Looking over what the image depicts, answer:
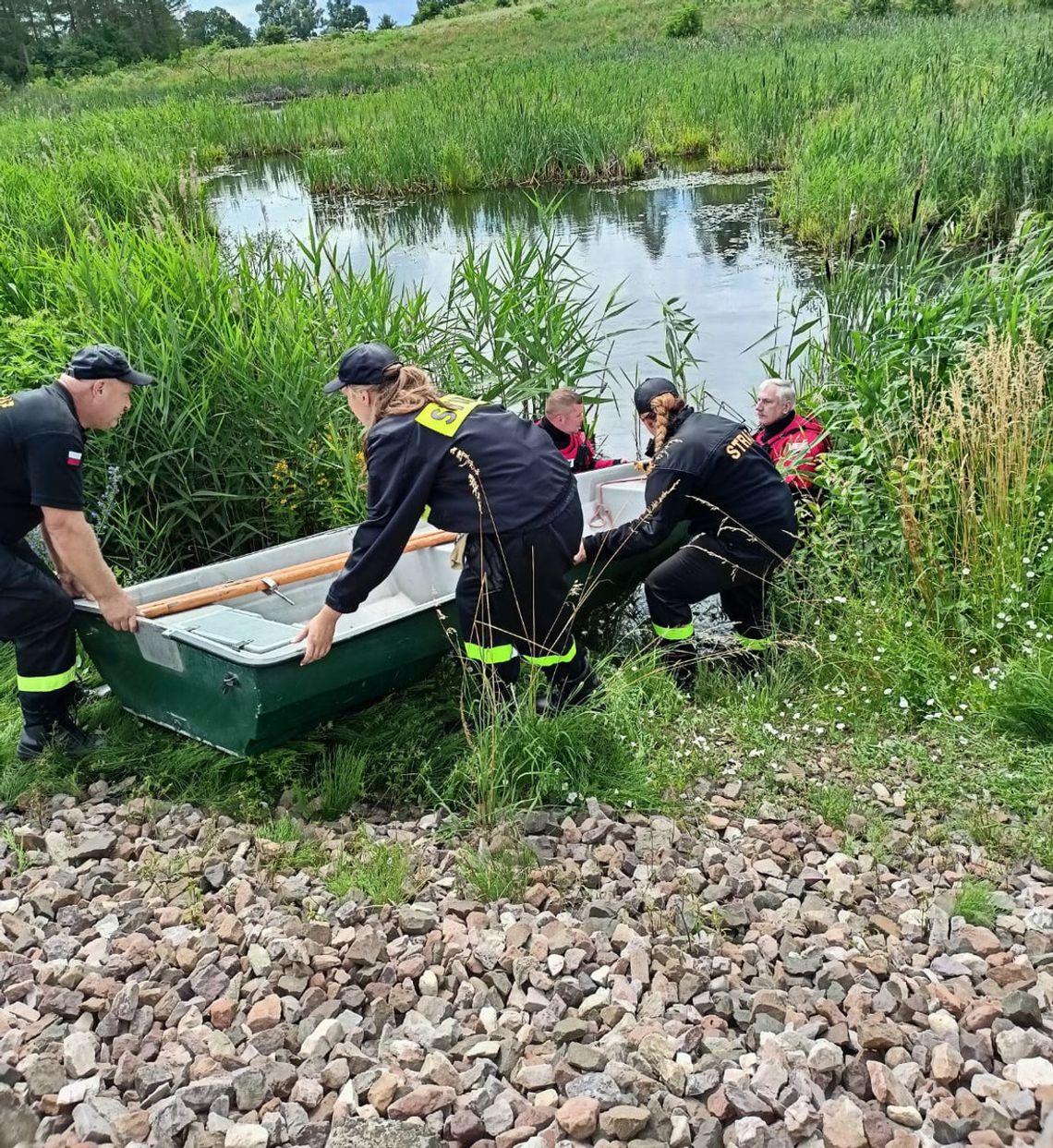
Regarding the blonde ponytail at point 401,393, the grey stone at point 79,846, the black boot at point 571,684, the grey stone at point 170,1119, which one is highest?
the blonde ponytail at point 401,393

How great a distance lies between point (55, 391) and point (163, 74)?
5501 centimetres

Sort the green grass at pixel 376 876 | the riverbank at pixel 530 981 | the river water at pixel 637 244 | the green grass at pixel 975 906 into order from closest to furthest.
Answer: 1. the riverbank at pixel 530 981
2. the green grass at pixel 975 906
3. the green grass at pixel 376 876
4. the river water at pixel 637 244

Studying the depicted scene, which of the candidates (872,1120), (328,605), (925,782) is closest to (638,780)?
(925,782)

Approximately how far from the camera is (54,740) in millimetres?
4305

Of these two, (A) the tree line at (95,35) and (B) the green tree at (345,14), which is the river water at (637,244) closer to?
(A) the tree line at (95,35)

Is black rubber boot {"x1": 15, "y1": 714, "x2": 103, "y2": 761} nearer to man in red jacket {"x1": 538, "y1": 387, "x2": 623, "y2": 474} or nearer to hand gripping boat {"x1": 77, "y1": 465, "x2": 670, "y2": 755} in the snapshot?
hand gripping boat {"x1": 77, "y1": 465, "x2": 670, "y2": 755}

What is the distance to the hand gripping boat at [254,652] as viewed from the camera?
3914mm

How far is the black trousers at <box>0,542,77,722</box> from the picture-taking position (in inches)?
162

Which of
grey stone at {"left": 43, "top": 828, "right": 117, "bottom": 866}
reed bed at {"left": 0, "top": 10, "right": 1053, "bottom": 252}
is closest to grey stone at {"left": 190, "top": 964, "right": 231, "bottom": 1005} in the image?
grey stone at {"left": 43, "top": 828, "right": 117, "bottom": 866}

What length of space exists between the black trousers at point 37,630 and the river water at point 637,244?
4104 millimetres

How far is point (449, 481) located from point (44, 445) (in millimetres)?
1455

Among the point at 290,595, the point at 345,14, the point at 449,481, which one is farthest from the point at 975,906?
the point at 345,14

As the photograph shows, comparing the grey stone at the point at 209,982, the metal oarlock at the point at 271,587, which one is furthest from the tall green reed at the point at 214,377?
the grey stone at the point at 209,982

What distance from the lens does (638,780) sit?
3.89m
